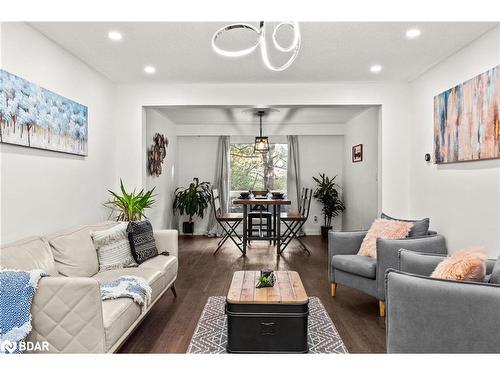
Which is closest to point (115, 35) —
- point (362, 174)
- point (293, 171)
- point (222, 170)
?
point (362, 174)

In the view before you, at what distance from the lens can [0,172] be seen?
2.44m

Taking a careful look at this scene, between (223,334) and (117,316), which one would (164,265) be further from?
(117,316)

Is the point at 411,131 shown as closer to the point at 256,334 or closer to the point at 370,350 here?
the point at 370,350

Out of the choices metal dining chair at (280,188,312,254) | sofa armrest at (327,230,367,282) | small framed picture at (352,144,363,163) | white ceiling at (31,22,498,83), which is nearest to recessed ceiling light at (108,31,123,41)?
white ceiling at (31,22,498,83)

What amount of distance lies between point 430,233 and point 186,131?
5.66 m

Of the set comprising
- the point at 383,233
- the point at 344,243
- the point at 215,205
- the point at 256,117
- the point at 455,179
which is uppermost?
the point at 256,117

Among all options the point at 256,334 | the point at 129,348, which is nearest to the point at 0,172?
the point at 129,348

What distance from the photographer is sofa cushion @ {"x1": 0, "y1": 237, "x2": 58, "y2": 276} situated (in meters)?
2.19

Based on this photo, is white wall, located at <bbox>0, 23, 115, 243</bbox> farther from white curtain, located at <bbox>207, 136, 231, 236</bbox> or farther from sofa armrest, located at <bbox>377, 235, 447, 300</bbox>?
white curtain, located at <bbox>207, 136, 231, 236</bbox>

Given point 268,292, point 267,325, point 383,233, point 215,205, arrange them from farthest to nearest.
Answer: point 215,205
point 383,233
point 268,292
point 267,325

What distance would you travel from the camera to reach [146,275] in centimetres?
286

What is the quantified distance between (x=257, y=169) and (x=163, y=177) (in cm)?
235
